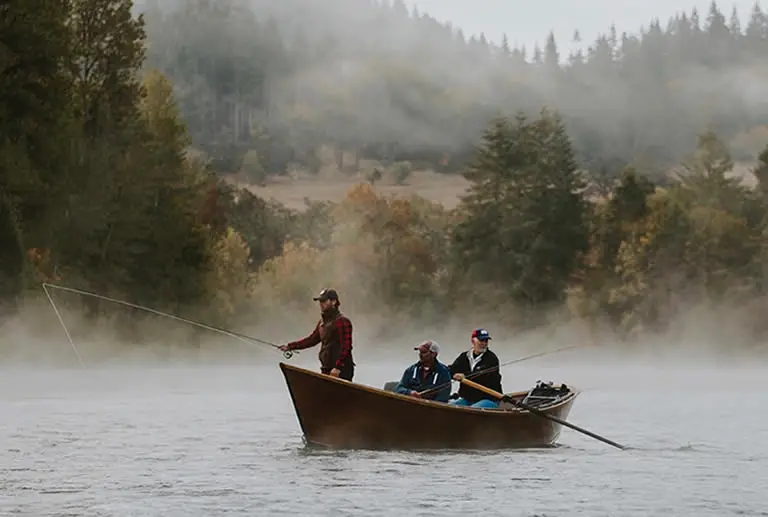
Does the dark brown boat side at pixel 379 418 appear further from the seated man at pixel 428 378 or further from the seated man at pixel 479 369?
the seated man at pixel 428 378

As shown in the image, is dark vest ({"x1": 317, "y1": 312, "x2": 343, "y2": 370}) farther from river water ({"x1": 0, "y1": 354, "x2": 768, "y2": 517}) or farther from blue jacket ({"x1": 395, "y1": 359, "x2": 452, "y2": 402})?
river water ({"x1": 0, "y1": 354, "x2": 768, "y2": 517})

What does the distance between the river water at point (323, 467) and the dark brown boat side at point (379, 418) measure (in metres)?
0.29

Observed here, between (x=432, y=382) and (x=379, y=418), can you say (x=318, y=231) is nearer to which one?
(x=432, y=382)

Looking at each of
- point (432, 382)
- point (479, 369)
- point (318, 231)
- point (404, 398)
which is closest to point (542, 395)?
point (479, 369)

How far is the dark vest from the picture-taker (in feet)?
78.8

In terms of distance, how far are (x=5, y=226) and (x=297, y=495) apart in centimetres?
3074

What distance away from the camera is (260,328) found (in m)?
97.4

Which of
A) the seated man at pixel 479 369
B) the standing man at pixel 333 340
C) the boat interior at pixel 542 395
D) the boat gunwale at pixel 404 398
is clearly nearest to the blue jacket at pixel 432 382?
the seated man at pixel 479 369

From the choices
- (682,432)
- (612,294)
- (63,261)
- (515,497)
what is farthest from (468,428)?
(612,294)

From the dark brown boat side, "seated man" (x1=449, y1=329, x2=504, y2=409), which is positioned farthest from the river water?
"seated man" (x1=449, y1=329, x2=504, y2=409)

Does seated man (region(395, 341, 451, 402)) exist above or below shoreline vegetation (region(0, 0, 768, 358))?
below

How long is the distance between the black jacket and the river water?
3.80 feet

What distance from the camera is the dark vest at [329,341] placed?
24.0 metres

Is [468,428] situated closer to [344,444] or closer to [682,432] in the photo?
[344,444]
